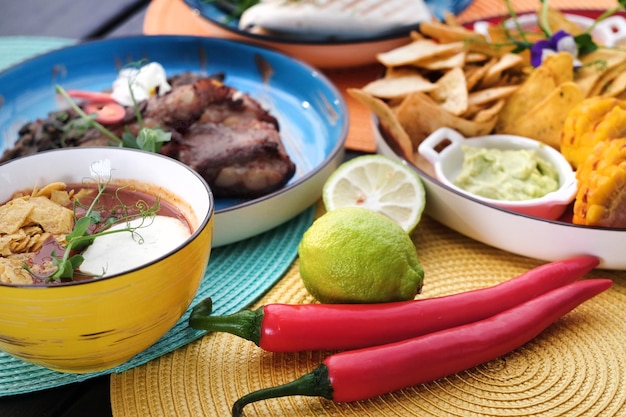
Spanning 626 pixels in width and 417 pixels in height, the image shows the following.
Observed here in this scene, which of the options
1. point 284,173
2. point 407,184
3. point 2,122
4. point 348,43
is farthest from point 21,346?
point 348,43

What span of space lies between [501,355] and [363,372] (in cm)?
31

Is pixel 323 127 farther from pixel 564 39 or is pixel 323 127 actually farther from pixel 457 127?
pixel 564 39

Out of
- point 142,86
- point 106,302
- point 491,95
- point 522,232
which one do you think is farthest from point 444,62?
point 106,302

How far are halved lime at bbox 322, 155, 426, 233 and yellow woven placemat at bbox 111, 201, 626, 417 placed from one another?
0.31 metres

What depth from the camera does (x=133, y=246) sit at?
1.20 meters

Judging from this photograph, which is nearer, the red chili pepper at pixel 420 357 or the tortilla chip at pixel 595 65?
the red chili pepper at pixel 420 357

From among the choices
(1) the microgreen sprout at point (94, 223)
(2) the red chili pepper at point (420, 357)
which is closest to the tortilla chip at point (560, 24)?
(2) the red chili pepper at point (420, 357)

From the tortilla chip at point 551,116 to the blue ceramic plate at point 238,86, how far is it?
18.8 inches

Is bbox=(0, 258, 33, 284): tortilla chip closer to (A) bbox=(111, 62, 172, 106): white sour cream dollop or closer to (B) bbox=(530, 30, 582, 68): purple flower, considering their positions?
(A) bbox=(111, 62, 172, 106): white sour cream dollop

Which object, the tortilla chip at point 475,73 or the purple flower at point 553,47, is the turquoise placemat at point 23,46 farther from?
the purple flower at point 553,47

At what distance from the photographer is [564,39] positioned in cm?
203

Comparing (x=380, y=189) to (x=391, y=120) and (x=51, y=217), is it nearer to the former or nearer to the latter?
(x=391, y=120)

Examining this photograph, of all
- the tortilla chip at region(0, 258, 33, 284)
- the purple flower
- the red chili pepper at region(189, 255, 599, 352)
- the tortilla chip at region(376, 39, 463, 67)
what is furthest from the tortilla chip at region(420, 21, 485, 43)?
the tortilla chip at region(0, 258, 33, 284)

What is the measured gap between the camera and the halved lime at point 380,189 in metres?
1.64
